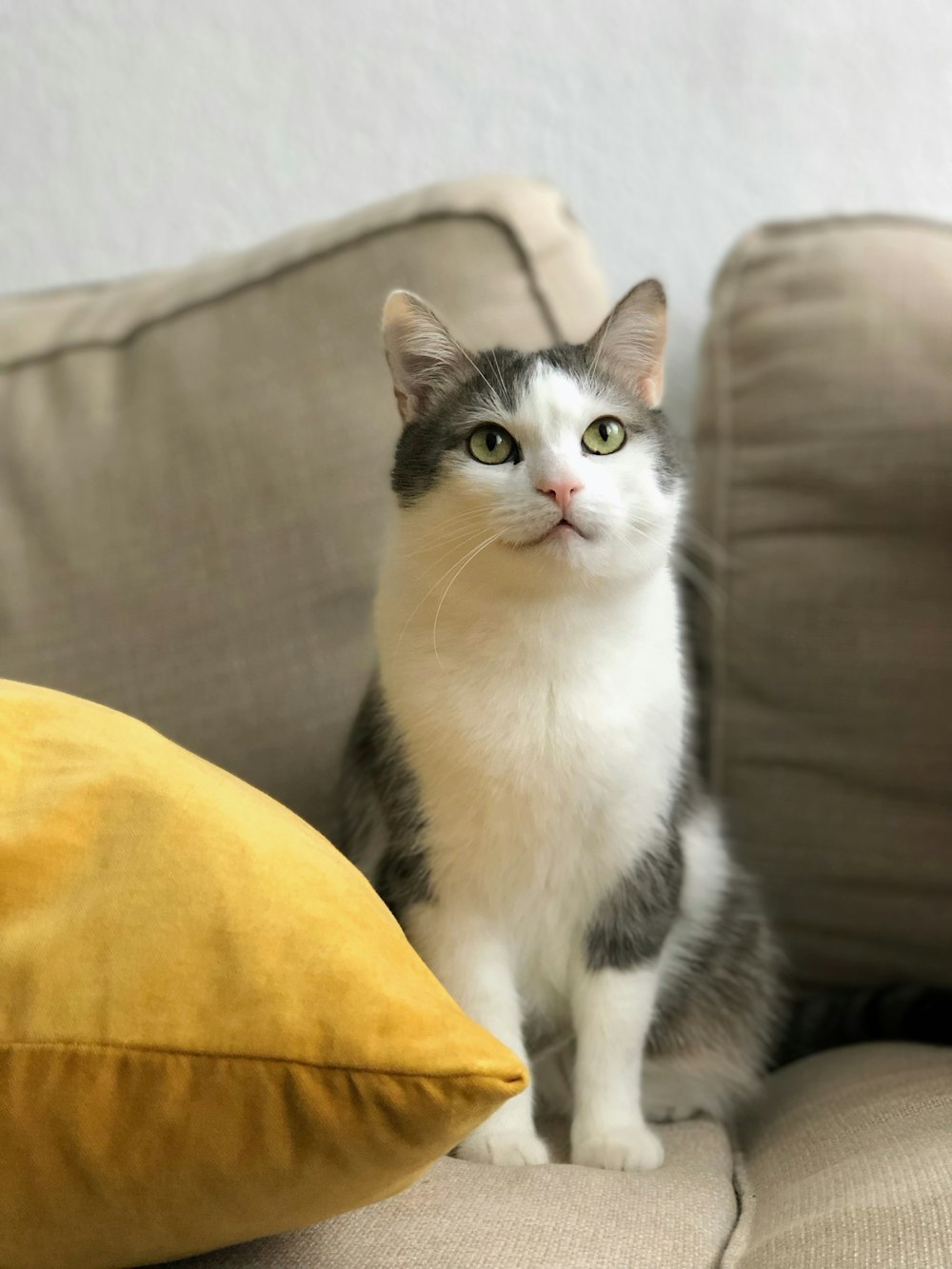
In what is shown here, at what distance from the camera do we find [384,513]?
121cm

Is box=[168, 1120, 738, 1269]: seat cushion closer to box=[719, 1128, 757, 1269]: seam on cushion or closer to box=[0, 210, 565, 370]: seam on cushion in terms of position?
box=[719, 1128, 757, 1269]: seam on cushion

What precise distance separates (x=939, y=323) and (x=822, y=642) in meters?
0.35

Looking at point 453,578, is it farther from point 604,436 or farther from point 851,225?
point 851,225

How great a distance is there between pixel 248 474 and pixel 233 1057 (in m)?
0.78

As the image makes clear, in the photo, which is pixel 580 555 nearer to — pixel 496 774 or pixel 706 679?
pixel 496 774

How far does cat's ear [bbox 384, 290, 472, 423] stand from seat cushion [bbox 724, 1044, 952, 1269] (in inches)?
26.0

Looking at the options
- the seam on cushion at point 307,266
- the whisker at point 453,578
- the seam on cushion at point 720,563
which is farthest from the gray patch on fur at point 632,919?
the seam on cushion at point 307,266

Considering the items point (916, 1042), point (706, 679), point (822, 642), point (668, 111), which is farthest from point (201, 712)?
point (668, 111)

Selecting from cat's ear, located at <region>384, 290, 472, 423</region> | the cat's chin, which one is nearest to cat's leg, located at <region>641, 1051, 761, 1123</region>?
the cat's chin

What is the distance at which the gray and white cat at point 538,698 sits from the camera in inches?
34.0

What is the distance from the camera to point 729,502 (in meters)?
1.28

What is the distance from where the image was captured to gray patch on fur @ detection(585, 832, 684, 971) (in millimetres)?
937

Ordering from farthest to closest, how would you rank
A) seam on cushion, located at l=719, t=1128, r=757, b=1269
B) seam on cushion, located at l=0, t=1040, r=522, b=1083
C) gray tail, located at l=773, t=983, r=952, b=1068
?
1. gray tail, located at l=773, t=983, r=952, b=1068
2. seam on cushion, located at l=719, t=1128, r=757, b=1269
3. seam on cushion, located at l=0, t=1040, r=522, b=1083

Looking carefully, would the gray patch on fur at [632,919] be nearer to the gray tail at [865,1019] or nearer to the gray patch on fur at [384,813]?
the gray patch on fur at [384,813]
